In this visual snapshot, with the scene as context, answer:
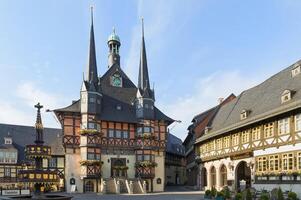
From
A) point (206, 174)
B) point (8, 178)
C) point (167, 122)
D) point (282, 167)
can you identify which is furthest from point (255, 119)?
point (8, 178)

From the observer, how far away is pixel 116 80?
5269 cm

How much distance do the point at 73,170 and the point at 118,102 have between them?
10645 mm

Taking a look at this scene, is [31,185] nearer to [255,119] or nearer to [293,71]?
[255,119]

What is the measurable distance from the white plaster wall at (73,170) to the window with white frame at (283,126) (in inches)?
1026

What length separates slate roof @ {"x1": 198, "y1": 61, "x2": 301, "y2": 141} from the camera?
2820 cm

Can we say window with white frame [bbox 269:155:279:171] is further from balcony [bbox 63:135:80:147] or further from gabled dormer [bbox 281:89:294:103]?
balcony [bbox 63:135:80:147]

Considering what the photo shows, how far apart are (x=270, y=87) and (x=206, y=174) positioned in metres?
15.5

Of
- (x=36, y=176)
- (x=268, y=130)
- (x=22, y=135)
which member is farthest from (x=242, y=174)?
(x=22, y=135)

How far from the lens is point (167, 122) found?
51219mm

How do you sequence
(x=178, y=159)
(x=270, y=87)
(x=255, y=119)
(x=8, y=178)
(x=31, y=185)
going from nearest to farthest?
(x=31, y=185)
(x=255, y=119)
(x=270, y=87)
(x=8, y=178)
(x=178, y=159)

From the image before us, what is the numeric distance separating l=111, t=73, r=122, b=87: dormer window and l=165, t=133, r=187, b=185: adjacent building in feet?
90.4

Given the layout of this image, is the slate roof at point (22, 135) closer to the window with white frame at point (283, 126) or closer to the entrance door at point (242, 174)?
the entrance door at point (242, 174)

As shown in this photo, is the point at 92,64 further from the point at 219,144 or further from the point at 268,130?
the point at 268,130

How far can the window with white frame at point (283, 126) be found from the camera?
89.6ft
